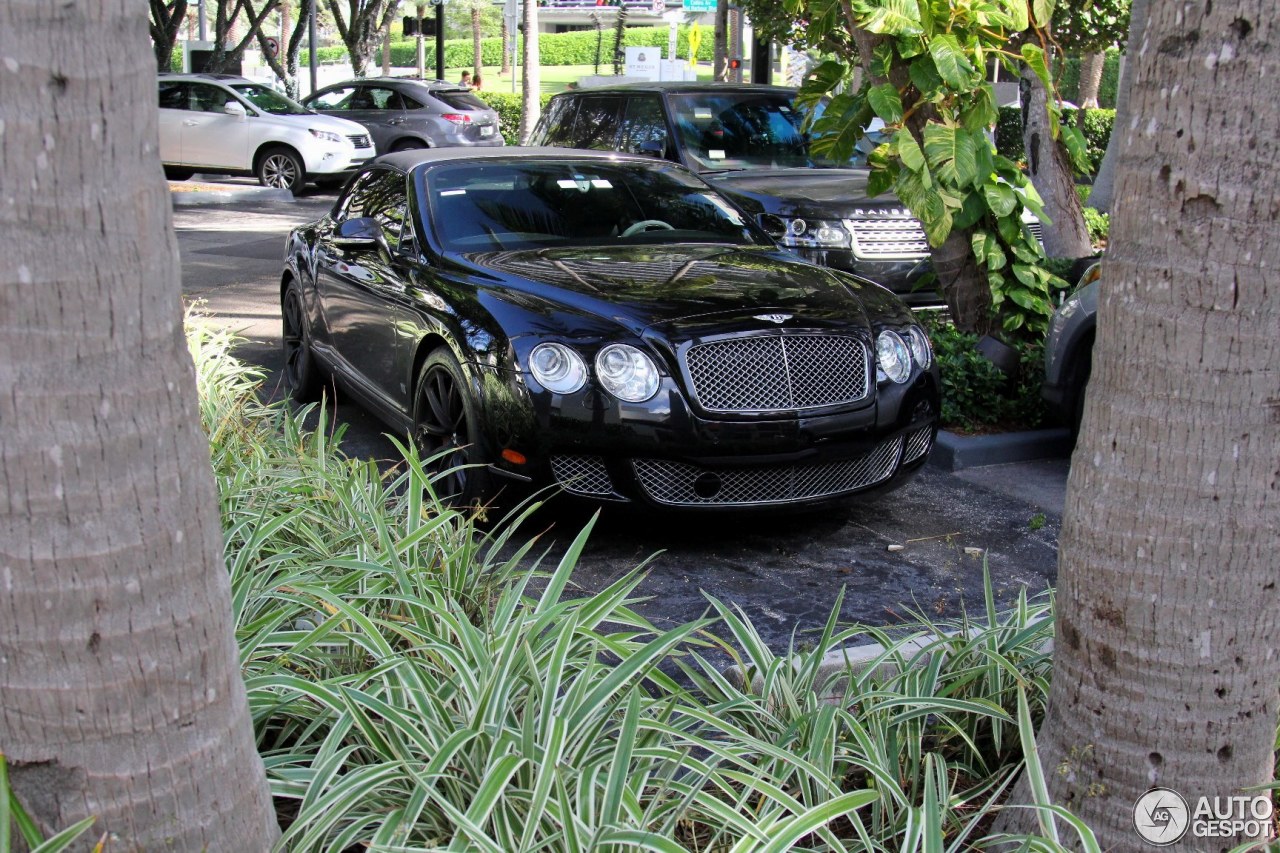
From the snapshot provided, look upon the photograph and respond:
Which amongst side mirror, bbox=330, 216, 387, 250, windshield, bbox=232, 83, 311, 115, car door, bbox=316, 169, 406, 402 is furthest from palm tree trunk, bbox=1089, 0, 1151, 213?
windshield, bbox=232, 83, 311, 115

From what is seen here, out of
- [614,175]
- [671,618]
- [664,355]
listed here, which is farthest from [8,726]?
[614,175]

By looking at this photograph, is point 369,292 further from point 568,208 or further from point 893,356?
point 893,356

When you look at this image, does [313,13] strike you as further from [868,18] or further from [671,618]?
[671,618]

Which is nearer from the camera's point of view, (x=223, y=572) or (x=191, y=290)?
(x=223, y=572)

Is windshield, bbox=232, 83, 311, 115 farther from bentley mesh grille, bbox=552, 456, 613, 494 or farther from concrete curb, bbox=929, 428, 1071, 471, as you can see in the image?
bentley mesh grille, bbox=552, 456, 613, 494

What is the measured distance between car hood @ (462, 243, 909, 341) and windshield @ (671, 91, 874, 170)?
394cm

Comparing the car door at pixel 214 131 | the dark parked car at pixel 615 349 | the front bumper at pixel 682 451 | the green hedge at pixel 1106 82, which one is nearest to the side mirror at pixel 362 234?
the dark parked car at pixel 615 349

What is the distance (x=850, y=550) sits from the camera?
533cm

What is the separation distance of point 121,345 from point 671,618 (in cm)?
297

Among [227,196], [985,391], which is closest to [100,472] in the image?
[985,391]

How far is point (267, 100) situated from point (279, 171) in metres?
1.43

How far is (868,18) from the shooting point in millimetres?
6395

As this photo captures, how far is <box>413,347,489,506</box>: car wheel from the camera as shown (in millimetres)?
5055

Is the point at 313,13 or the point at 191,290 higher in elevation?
the point at 313,13
